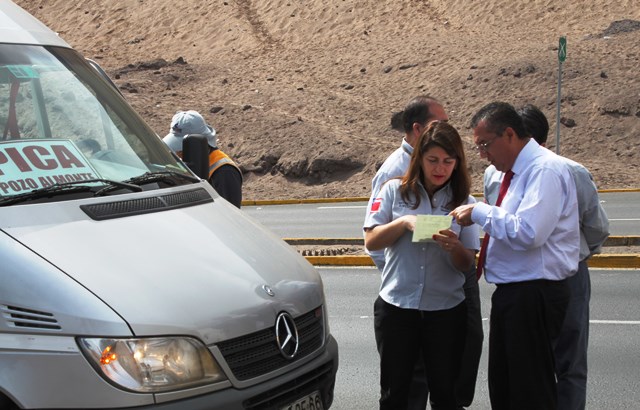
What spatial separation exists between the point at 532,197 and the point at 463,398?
4.49ft

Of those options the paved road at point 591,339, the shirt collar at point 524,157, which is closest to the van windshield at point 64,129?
the shirt collar at point 524,157

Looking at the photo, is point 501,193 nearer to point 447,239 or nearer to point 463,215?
point 463,215

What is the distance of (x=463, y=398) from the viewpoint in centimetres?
594

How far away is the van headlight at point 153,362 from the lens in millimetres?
4156

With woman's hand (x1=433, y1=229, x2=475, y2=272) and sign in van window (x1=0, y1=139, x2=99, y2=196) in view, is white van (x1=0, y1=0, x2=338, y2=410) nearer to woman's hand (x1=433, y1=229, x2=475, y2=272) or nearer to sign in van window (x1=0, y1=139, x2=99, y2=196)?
sign in van window (x1=0, y1=139, x2=99, y2=196)

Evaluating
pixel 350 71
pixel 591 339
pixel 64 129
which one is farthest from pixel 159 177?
pixel 350 71

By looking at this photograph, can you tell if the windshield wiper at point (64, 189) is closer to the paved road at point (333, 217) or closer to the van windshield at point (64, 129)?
the van windshield at point (64, 129)

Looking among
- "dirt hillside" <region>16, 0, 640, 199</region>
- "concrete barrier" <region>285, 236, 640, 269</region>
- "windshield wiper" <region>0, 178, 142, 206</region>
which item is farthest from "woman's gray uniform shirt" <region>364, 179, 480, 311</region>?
"dirt hillside" <region>16, 0, 640, 199</region>

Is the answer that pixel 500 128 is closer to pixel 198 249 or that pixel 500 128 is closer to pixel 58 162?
pixel 198 249

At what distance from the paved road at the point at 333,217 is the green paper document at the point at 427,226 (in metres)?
10.6

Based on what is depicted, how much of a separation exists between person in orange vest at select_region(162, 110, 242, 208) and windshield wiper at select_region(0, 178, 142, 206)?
2.47 metres

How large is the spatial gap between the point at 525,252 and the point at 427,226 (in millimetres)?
521

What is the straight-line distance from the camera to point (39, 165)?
495cm

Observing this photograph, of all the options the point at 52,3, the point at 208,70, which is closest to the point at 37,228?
the point at 208,70
